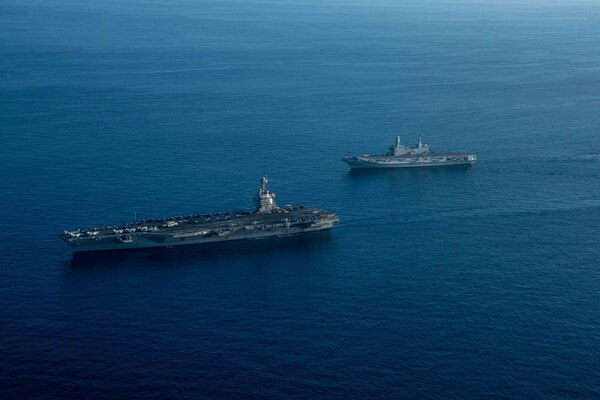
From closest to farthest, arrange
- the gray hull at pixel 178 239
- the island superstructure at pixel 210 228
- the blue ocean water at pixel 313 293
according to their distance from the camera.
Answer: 1. the blue ocean water at pixel 313 293
2. the gray hull at pixel 178 239
3. the island superstructure at pixel 210 228

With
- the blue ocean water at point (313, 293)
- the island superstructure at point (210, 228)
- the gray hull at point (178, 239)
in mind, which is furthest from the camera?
the island superstructure at point (210, 228)

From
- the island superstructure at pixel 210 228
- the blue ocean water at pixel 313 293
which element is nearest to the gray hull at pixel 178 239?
the island superstructure at pixel 210 228

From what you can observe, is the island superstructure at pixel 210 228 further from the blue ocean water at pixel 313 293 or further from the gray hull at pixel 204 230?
the blue ocean water at pixel 313 293

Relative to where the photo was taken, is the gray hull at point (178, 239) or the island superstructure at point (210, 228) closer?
the gray hull at point (178, 239)

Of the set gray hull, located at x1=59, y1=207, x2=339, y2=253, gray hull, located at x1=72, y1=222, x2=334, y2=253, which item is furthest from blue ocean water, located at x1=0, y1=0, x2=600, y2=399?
gray hull, located at x1=59, y1=207, x2=339, y2=253

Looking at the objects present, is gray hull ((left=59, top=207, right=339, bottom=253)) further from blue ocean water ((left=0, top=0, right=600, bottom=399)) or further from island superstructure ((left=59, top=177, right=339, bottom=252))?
blue ocean water ((left=0, top=0, right=600, bottom=399))

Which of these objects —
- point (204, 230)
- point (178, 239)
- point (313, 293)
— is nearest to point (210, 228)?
point (204, 230)

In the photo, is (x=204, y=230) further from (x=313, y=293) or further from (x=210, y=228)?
(x=313, y=293)

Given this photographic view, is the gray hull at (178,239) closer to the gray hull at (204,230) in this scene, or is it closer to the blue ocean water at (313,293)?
the gray hull at (204,230)

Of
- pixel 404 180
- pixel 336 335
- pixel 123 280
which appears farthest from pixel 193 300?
pixel 404 180

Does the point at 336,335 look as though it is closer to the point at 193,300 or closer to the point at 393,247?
the point at 193,300
